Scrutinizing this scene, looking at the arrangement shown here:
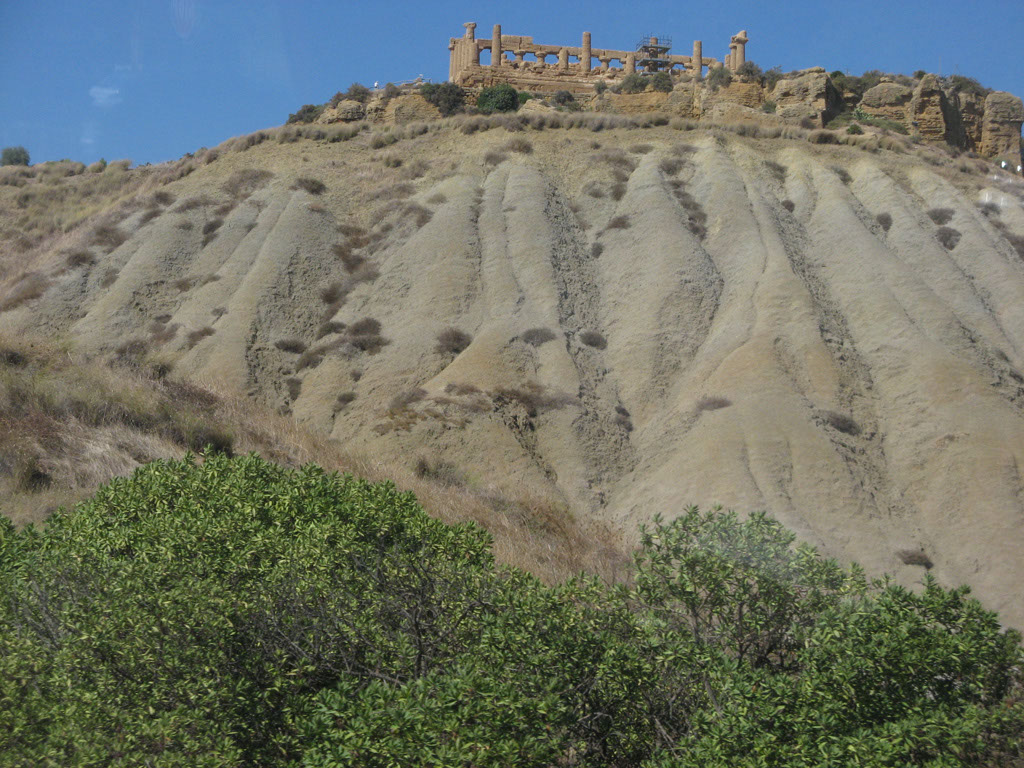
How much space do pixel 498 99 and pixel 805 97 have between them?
16.1 meters

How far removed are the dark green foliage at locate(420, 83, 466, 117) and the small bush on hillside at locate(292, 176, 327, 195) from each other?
39.2 feet

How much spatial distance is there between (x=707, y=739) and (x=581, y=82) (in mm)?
54016

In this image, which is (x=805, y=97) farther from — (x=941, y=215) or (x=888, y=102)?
(x=941, y=215)

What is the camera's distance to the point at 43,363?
23375 mm

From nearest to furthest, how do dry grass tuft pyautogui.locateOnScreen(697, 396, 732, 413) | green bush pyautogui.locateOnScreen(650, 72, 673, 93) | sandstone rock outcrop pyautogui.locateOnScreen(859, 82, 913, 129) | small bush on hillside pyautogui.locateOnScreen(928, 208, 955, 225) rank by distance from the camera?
1. dry grass tuft pyautogui.locateOnScreen(697, 396, 732, 413)
2. small bush on hillside pyautogui.locateOnScreen(928, 208, 955, 225)
3. sandstone rock outcrop pyautogui.locateOnScreen(859, 82, 913, 129)
4. green bush pyautogui.locateOnScreen(650, 72, 673, 93)

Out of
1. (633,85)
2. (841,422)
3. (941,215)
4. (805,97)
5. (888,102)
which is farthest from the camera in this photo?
(633,85)

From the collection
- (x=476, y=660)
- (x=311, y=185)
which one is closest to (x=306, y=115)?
(x=311, y=185)

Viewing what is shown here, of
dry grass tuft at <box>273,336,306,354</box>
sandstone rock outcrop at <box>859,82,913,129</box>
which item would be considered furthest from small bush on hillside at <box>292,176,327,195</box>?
sandstone rock outcrop at <box>859,82,913,129</box>

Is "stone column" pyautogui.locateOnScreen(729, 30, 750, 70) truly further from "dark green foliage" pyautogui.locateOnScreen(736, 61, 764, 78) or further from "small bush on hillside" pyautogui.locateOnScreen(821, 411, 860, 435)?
"small bush on hillside" pyautogui.locateOnScreen(821, 411, 860, 435)

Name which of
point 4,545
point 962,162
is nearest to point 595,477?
point 4,545

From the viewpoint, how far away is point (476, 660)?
7.34 m

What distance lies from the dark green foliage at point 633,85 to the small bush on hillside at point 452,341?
2543cm

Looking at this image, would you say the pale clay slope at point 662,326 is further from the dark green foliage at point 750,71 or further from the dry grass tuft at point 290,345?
the dark green foliage at point 750,71

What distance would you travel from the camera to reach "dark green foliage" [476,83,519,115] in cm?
4922
